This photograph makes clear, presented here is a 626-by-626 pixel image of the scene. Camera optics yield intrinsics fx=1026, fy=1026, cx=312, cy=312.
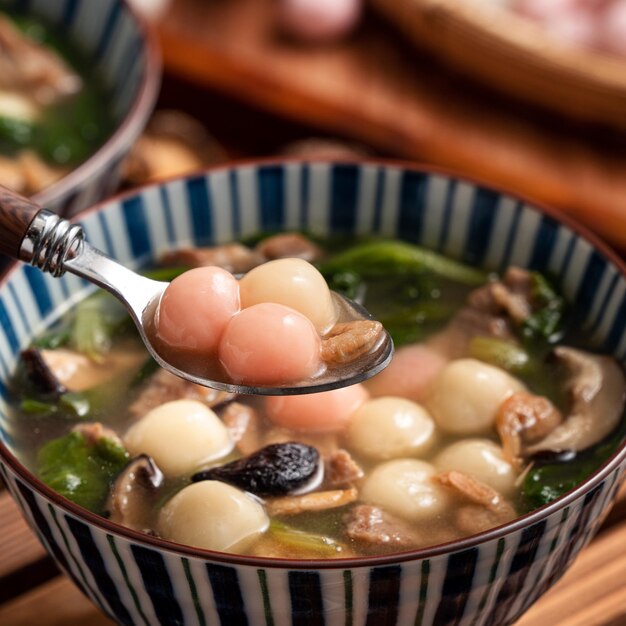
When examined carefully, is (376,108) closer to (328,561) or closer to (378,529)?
(378,529)

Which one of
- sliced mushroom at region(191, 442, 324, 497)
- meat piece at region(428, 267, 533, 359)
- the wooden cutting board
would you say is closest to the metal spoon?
sliced mushroom at region(191, 442, 324, 497)

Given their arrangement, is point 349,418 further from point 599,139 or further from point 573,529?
point 599,139

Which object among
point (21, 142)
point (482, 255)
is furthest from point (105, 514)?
point (21, 142)

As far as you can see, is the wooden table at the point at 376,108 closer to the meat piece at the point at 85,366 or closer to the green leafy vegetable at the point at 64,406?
the meat piece at the point at 85,366

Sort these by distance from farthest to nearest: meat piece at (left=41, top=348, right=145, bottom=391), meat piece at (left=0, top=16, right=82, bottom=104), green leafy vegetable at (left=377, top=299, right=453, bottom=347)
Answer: meat piece at (left=0, top=16, right=82, bottom=104) < green leafy vegetable at (left=377, top=299, right=453, bottom=347) < meat piece at (left=41, top=348, right=145, bottom=391)

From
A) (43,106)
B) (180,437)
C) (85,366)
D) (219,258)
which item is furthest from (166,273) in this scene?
(43,106)

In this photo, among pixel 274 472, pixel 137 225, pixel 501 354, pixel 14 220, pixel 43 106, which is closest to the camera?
pixel 14 220

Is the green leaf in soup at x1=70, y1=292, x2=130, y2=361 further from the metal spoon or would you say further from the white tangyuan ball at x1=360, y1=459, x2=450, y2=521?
the white tangyuan ball at x1=360, y1=459, x2=450, y2=521
